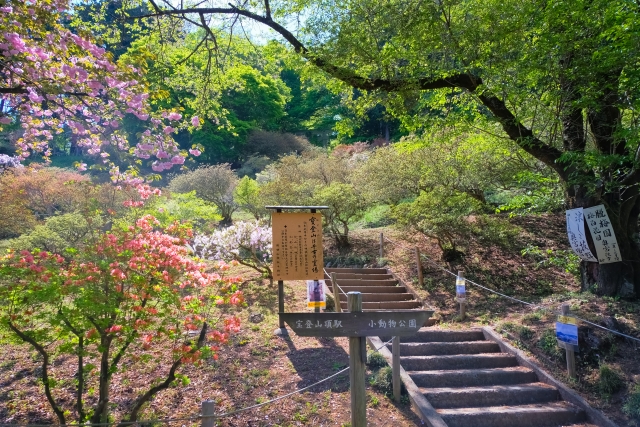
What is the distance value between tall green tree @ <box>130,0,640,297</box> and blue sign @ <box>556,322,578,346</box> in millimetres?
1880

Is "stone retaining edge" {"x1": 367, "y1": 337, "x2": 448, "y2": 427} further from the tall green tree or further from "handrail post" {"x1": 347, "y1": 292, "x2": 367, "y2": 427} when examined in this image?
the tall green tree

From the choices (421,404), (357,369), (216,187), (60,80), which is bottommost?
(421,404)

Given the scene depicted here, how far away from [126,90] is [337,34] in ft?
9.84

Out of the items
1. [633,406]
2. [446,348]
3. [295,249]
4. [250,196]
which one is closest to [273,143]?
[250,196]

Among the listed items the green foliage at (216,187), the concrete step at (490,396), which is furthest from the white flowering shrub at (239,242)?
the green foliage at (216,187)

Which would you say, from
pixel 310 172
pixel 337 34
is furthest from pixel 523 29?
pixel 310 172

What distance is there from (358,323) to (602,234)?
181 inches

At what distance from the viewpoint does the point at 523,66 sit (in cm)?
524

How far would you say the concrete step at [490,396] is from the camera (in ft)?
15.7

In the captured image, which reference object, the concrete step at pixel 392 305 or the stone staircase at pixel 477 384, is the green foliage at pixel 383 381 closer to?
the stone staircase at pixel 477 384

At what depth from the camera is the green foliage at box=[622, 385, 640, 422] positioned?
4141 millimetres

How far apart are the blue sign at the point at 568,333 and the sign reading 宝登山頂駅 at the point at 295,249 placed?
3.07 meters

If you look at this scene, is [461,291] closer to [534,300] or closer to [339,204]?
[534,300]

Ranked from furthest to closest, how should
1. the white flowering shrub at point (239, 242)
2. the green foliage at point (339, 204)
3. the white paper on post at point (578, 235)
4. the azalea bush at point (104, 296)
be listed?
the green foliage at point (339, 204) < the white flowering shrub at point (239, 242) < the white paper on post at point (578, 235) < the azalea bush at point (104, 296)
